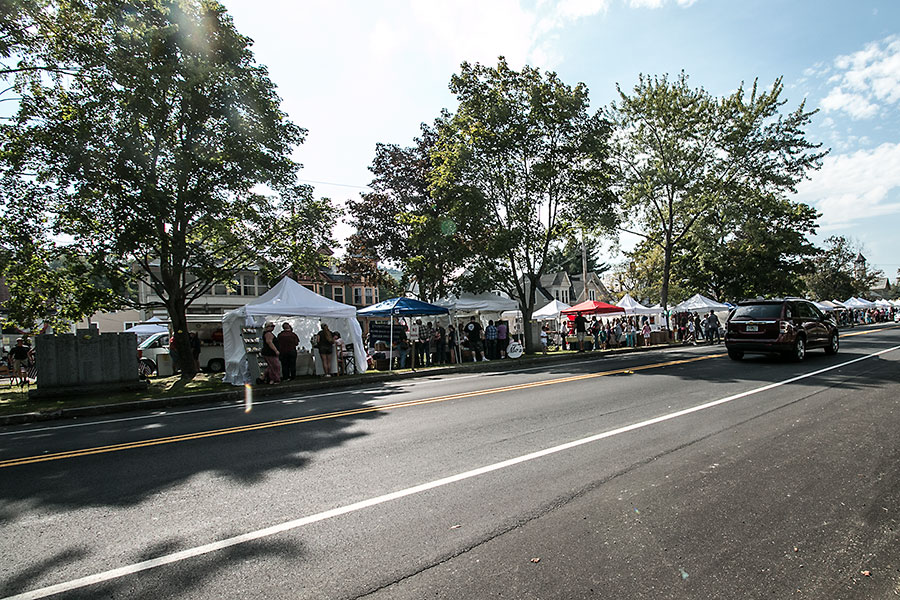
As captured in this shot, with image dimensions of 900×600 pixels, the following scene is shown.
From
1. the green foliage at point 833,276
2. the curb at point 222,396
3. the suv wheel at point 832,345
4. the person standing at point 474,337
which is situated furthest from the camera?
the green foliage at point 833,276

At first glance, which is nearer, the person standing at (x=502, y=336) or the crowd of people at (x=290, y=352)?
the crowd of people at (x=290, y=352)

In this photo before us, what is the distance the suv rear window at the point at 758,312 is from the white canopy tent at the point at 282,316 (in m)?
11.8

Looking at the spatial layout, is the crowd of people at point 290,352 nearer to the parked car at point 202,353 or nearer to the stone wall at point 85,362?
the stone wall at point 85,362

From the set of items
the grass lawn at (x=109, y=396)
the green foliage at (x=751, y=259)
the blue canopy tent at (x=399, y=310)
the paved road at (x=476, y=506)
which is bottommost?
the paved road at (x=476, y=506)

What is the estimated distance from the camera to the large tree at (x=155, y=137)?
45.0ft

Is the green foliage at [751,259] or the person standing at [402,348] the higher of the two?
the green foliage at [751,259]

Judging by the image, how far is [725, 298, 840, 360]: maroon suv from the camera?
13641 mm

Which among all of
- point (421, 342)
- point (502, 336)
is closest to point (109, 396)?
point (421, 342)

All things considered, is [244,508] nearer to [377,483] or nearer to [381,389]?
[377,483]

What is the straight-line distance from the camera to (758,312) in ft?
47.0

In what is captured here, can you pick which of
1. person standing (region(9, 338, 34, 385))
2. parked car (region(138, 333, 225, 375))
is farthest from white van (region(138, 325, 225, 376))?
person standing (region(9, 338, 34, 385))

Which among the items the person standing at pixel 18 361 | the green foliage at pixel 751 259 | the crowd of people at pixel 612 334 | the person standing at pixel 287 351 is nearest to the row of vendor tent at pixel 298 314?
the person standing at pixel 287 351

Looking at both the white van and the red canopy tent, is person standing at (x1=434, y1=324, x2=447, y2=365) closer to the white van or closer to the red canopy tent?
the white van

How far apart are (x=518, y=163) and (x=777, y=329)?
44.2 ft
